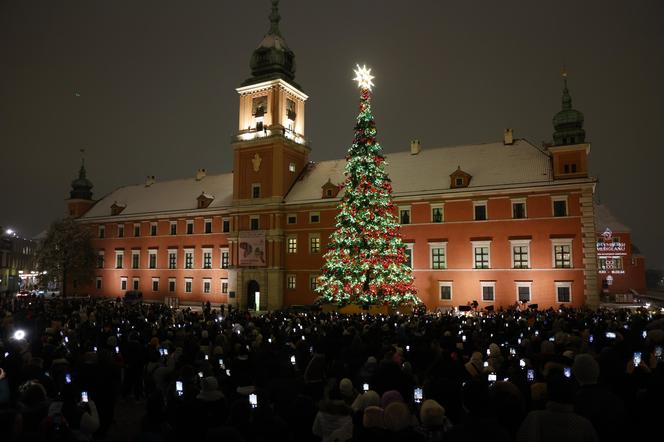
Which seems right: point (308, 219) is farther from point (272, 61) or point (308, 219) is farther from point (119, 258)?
point (119, 258)

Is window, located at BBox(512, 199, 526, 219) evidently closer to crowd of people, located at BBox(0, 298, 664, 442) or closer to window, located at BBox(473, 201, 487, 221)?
window, located at BBox(473, 201, 487, 221)

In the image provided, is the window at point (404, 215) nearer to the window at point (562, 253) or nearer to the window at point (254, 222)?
the window at point (562, 253)

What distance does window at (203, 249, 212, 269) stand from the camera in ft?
169

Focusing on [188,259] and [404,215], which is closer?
[404,215]

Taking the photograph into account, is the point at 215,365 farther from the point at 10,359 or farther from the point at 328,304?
the point at 328,304

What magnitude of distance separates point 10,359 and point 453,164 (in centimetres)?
3848

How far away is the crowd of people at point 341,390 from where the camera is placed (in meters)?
4.72

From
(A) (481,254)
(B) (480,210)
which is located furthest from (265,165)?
(A) (481,254)

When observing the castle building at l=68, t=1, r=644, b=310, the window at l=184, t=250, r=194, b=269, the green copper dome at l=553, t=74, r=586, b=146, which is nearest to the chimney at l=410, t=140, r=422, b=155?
the castle building at l=68, t=1, r=644, b=310

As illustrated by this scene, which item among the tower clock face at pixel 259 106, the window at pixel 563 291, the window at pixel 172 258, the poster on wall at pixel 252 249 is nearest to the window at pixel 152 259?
the window at pixel 172 258

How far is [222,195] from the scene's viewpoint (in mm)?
54250

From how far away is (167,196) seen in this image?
195 ft

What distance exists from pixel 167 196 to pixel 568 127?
144 feet

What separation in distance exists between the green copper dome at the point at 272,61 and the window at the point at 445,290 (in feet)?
85.4
